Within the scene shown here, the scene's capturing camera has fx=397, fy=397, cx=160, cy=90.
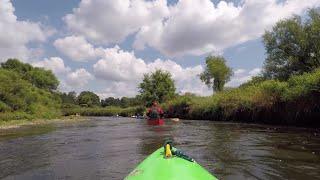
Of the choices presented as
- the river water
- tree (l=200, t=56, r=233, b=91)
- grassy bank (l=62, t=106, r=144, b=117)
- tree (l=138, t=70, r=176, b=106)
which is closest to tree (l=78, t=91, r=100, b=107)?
grassy bank (l=62, t=106, r=144, b=117)

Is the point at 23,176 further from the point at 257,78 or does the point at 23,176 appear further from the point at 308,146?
the point at 257,78

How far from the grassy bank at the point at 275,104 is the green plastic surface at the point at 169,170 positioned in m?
16.3

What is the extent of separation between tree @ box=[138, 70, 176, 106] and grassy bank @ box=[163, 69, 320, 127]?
2743cm

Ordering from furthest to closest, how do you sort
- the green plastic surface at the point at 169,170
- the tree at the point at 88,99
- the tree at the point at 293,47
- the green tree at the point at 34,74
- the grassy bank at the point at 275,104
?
1. the tree at the point at 88,99
2. the green tree at the point at 34,74
3. the tree at the point at 293,47
4. the grassy bank at the point at 275,104
5. the green plastic surface at the point at 169,170

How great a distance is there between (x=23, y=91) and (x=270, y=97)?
34301 mm

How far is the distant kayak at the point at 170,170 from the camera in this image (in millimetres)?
5805

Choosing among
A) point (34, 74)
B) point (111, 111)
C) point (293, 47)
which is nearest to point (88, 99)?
point (111, 111)

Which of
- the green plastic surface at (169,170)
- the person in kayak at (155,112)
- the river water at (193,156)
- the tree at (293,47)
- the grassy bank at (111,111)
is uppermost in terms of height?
the tree at (293,47)

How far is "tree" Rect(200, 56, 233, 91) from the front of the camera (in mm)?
59509

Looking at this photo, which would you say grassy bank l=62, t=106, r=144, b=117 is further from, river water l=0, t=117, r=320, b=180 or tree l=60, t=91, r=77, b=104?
river water l=0, t=117, r=320, b=180

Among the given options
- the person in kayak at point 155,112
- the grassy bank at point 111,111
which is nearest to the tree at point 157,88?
the grassy bank at point 111,111

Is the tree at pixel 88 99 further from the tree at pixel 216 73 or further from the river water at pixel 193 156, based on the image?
the river water at pixel 193 156

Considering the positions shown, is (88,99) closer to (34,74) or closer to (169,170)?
(34,74)

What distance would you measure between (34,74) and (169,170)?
248 feet
